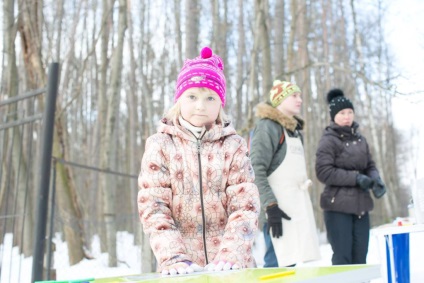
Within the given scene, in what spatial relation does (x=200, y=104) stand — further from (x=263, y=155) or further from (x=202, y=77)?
(x=263, y=155)

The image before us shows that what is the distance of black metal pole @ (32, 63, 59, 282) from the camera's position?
3.58m

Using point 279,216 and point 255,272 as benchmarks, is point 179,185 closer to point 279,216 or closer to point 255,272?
point 255,272

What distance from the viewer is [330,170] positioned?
3.85m

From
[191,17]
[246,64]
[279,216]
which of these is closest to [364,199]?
[279,216]

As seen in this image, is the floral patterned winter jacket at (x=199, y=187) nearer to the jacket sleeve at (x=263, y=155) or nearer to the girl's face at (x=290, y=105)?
the jacket sleeve at (x=263, y=155)

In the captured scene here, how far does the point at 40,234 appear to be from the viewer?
3.60 m

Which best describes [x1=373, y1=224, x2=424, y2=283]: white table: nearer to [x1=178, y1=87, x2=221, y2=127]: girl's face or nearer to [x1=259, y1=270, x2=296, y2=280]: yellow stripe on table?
[x1=178, y1=87, x2=221, y2=127]: girl's face

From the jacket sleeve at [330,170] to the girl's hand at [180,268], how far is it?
2.33 m

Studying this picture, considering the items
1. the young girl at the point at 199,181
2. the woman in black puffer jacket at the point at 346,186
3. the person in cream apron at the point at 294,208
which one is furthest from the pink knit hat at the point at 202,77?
the woman in black puffer jacket at the point at 346,186

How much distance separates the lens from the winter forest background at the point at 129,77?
7.71 metres

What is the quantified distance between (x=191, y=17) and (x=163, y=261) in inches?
220

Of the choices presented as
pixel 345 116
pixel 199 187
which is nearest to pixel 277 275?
pixel 199 187

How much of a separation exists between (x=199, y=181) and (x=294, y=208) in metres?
1.82

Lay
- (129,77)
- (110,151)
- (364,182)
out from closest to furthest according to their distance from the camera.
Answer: (364,182)
(110,151)
(129,77)
